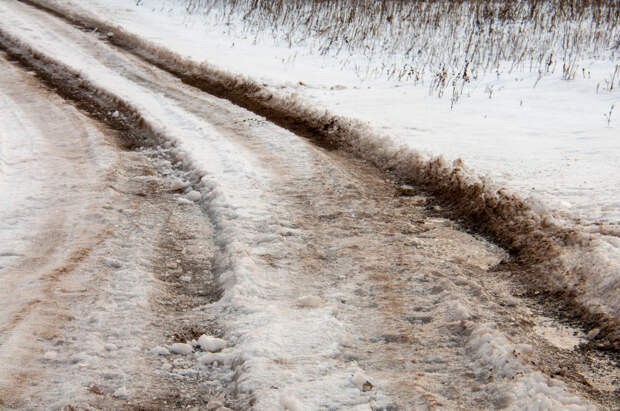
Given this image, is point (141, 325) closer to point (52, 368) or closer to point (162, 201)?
point (52, 368)

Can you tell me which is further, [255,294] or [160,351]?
[255,294]

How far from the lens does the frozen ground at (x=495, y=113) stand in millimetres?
4816

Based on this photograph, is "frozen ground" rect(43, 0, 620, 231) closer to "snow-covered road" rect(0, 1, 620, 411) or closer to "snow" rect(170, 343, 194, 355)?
"snow-covered road" rect(0, 1, 620, 411)

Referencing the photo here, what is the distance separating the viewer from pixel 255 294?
10.9ft

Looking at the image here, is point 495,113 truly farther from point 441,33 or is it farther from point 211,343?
point 211,343

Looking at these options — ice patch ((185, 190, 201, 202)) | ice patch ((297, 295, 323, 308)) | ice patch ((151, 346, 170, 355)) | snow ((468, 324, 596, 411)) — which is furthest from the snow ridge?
ice patch ((151, 346, 170, 355))

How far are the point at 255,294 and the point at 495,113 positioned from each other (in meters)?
5.17

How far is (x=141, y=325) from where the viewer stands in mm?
3023

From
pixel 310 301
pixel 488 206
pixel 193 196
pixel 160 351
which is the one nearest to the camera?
pixel 160 351

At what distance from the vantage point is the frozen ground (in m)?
4.82

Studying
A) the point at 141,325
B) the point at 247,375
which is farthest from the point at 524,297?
the point at 141,325

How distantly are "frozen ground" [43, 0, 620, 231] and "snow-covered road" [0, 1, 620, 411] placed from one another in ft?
2.99

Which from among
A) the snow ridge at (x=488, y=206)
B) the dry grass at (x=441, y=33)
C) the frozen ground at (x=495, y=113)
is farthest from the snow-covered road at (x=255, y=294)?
the dry grass at (x=441, y=33)

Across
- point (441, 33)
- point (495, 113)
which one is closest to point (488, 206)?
point (495, 113)
